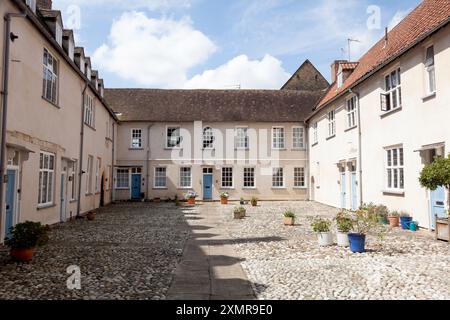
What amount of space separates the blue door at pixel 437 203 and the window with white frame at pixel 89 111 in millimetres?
15665

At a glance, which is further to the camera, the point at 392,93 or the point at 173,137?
the point at 173,137

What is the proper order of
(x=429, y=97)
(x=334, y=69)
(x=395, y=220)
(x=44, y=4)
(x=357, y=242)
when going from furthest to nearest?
(x=334, y=69) < (x=44, y=4) < (x=395, y=220) < (x=429, y=97) < (x=357, y=242)

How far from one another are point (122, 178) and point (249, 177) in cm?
1006

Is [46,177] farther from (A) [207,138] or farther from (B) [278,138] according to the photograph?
(B) [278,138]

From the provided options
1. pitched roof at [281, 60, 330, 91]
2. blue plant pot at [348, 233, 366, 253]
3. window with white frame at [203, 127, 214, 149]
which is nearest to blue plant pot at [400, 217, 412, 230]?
blue plant pot at [348, 233, 366, 253]

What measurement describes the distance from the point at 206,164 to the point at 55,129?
16.0 meters

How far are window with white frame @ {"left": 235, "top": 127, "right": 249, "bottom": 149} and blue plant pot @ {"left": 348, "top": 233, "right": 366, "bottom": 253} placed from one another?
2043 cm

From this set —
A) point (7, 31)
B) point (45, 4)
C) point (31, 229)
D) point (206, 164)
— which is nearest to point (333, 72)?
point (206, 164)

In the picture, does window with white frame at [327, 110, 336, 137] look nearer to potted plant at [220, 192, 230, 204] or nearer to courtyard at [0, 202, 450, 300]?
potted plant at [220, 192, 230, 204]

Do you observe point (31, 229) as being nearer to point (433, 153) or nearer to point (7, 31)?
point (7, 31)

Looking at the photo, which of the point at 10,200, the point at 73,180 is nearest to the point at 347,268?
the point at 10,200

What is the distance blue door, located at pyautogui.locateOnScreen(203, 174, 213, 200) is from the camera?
95.1 ft

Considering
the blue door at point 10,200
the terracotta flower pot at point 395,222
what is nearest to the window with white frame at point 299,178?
the terracotta flower pot at point 395,222

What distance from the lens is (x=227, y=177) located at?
95.8ft
